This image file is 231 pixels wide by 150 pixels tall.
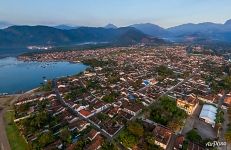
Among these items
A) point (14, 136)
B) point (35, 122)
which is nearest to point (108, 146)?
point (35, 122)

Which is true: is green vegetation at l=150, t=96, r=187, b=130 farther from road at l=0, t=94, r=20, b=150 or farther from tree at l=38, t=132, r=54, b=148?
road at l=0, t=94, r=20, b=150

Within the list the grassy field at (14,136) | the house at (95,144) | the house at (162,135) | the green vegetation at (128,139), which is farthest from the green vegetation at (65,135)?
the house at (162,135)

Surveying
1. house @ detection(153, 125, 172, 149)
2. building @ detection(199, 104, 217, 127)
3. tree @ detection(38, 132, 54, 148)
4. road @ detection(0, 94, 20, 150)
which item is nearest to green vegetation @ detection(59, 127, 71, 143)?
tree @ detection(38, 132, 54, 148)

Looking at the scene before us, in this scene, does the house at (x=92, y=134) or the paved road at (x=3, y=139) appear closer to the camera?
the paved road at (x=3, y=139)

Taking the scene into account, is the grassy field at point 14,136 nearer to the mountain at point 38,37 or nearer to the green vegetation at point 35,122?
the green vegetation at point 35,122

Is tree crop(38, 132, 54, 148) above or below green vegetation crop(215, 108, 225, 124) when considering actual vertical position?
above

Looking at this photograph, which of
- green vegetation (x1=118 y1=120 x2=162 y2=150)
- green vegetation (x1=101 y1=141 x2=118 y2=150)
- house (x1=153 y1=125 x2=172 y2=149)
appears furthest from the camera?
house (x1=153 y1=125 x2=172 y2=149)
